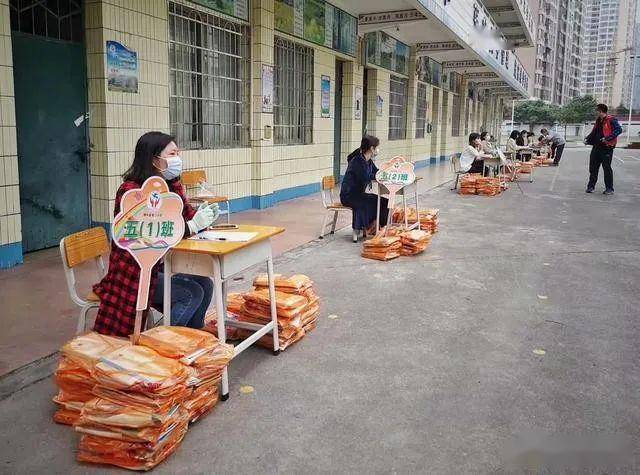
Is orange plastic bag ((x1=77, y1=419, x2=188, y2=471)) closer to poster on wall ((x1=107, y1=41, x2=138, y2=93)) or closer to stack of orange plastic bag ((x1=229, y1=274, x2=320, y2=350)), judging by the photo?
stack of orange plastic bag ((x1=229, y1=274, x2=320, y2=350))

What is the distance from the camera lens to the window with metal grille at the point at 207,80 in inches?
310

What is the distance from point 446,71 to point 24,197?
750 inches

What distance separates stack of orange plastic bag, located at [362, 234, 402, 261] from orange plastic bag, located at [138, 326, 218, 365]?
3.74 metres

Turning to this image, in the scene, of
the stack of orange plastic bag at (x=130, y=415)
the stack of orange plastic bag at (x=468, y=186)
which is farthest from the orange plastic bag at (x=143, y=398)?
the stack of orange plastic bag at (x=468, y=186)

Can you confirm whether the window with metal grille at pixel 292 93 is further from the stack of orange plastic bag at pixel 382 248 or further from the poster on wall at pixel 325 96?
the stack of orange plastic bag at pixel 382 248

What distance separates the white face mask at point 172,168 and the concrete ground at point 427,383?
125 cm

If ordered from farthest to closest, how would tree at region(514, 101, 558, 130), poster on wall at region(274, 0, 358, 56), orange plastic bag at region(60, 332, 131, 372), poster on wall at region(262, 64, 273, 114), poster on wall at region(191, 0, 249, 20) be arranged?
tree at region(514, 101, 558, 130)
poster on wall at region(274, 0, 358, 56)
poster on wall at region(262, 64, 273, 114)
poster on wall at region(191, 0, 249, 20)
orange plastic bag at region(60, 332, 131, 372)

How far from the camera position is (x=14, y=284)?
5.08 m

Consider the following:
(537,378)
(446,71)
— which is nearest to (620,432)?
(537,378)

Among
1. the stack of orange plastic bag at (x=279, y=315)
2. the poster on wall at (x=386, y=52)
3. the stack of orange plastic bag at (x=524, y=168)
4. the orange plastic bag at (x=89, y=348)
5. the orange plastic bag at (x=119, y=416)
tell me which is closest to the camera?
the orange plastic bag at (x=119, y=416)

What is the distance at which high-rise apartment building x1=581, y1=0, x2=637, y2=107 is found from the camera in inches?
5502

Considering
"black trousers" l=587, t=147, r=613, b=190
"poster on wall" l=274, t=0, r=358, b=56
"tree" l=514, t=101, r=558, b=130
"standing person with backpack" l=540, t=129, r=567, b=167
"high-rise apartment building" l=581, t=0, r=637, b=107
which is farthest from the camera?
"high-rise apartment building" l=581, t=0, r=637, b=107

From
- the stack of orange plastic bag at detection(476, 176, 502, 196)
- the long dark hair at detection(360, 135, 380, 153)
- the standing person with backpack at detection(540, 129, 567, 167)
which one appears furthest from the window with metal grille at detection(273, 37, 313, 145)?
the standing person with backpack at detection(540, 129, 567, 167)

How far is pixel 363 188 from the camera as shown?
24.5 ft
